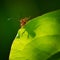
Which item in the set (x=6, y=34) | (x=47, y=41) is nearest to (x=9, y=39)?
(x=6, y=34)

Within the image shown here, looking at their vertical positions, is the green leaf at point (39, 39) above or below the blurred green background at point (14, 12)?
below

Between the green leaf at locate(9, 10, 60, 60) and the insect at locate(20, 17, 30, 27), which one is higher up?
the insect at locate(20, 17, 30, 27)

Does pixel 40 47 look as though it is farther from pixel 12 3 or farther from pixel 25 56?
pixel 12 3

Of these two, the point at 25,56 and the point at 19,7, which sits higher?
the point at 19,7

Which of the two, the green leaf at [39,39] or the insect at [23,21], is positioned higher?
the insect at [23,21]

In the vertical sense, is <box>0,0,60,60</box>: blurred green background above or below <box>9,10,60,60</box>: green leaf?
above

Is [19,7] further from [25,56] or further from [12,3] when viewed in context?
[25,56]
